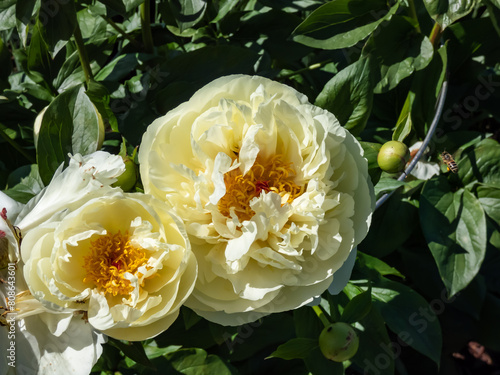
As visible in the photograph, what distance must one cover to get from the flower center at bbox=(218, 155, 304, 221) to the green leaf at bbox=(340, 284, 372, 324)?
1.03 feet

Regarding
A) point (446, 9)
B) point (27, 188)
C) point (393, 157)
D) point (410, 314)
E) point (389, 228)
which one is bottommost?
point (410, 314)

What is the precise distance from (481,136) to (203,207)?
1.18 m

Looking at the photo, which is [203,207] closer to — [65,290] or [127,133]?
[65,290]

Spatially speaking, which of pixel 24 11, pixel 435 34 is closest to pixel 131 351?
pixel 24 11

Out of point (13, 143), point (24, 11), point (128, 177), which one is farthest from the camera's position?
point (13, 143)

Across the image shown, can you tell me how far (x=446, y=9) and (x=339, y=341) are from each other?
0.74 metres

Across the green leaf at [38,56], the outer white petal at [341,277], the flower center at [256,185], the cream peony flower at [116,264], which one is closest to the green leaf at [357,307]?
the outer white petal at [341,277]

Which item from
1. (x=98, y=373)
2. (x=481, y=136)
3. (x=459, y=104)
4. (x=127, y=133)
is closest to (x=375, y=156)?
(x=127, y=133)

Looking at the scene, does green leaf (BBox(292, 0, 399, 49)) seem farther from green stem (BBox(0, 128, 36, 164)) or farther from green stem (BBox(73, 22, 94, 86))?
green stem (BBox(0, 128, 36, 164))

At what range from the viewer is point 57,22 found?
1.17 m

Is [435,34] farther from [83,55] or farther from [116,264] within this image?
[116,264]

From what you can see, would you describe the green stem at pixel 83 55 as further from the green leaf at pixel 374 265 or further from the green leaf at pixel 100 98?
the green leaf at pixel 374 265

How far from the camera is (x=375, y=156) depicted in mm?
1111

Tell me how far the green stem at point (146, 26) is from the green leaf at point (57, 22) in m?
0.26
